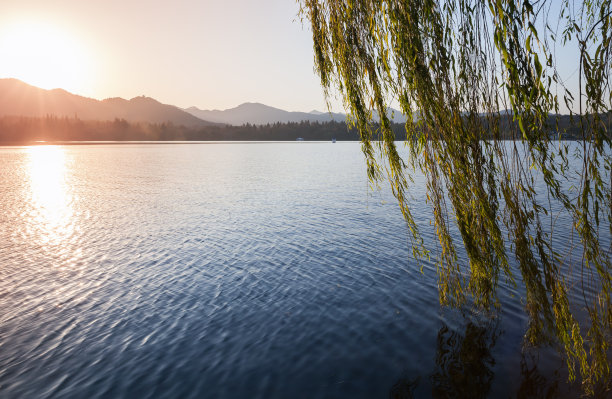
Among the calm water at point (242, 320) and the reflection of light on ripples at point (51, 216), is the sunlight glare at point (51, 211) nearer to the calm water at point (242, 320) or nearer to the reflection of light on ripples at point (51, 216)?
the reflection of light on ripples at point (51, 216)

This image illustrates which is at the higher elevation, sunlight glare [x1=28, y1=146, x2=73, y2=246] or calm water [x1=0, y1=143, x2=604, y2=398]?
sunlight glare [x1=28, y1=146, x2=73, y2=246]

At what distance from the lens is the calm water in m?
7.95

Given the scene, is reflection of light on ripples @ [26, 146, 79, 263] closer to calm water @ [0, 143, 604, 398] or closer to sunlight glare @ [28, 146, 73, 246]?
sunlight glare @ [28, 146, 73, 246]

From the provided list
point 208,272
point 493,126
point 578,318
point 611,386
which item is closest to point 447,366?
point 611,386

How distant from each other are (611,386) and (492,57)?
6482 millimetres

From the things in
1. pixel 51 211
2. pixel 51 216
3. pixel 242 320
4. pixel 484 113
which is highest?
pixel 484 113

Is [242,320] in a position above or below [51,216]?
below

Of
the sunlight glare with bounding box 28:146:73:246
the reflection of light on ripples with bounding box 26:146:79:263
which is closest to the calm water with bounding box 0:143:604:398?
the reflection of light on ripples with bounding box 26:146:79:263

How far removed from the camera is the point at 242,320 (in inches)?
419

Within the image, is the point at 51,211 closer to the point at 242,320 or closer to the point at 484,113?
the point at 242,320

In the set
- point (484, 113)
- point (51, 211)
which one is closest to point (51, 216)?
point (51, 211)

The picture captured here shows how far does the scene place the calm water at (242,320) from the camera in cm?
795

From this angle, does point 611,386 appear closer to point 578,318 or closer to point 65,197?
point 578,318

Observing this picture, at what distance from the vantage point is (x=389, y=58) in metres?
7.01
